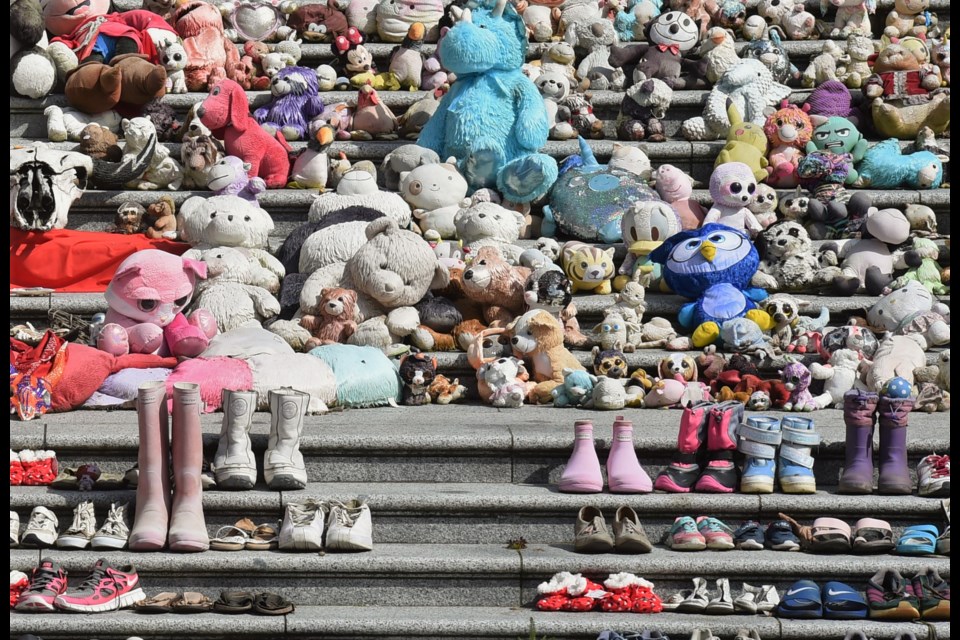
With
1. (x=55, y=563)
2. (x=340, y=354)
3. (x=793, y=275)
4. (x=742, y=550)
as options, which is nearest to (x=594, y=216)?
(x=793, y=275)

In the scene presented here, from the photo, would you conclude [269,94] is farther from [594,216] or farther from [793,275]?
[793,275]

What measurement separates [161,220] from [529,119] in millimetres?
2225

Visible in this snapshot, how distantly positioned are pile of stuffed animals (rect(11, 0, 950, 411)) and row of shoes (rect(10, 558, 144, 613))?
71.2 inches

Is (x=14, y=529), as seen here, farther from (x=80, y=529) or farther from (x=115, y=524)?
(x=115, y=524)

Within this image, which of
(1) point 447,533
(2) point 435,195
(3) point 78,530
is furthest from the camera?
(2) point 435,195

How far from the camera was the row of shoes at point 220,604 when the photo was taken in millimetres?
5539

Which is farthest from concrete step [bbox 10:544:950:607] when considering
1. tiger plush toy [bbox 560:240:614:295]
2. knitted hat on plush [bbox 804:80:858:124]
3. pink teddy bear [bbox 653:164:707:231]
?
knitted hat on plush [bbox 804:80:858:124]

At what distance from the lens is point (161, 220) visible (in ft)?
28.5

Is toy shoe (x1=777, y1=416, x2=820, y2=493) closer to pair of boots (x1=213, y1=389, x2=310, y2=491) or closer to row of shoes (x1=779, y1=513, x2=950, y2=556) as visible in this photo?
row of shoes (x1=779, y1=513, x2=950, y2=556)

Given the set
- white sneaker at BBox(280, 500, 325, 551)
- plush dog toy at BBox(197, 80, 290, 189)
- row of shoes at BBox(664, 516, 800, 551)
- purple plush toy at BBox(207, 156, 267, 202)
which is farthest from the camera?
plush dog toy at BBox(197, 80, 290, 189)

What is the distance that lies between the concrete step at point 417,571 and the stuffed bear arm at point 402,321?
2110 millimetres

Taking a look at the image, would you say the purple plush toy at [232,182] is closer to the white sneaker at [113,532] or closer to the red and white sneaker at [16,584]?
the white sneaker at [113,532]

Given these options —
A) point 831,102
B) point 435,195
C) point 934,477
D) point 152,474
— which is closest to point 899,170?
point 831,102

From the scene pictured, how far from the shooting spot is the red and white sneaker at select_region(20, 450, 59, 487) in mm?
6195
